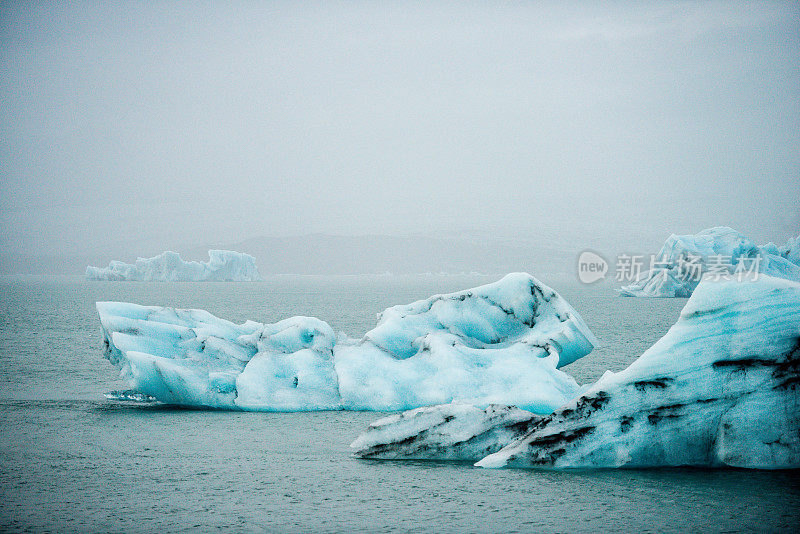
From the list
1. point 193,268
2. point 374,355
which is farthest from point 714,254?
point 193,268

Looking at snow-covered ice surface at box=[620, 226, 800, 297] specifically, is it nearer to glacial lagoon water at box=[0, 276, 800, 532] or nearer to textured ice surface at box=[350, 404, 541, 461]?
textured ice surface at box=[350, 404, 541, 461]

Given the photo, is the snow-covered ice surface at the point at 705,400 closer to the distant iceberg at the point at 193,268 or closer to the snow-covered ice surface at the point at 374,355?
the snow-covered ice surface at the point at 374,355

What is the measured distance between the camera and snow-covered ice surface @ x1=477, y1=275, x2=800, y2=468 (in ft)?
30.4

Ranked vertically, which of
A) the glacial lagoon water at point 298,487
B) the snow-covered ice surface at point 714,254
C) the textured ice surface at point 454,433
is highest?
the snow-covered ice surface at point 714,254

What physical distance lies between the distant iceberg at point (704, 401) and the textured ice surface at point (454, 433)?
36cm

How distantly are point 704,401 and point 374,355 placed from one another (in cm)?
728

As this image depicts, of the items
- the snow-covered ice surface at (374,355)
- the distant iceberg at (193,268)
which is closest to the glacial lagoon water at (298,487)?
the snow-covered ice surface at (374,355)

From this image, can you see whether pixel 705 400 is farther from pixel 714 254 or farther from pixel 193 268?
pixel 193 268

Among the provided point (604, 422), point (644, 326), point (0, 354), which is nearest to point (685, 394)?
point (604, 422)

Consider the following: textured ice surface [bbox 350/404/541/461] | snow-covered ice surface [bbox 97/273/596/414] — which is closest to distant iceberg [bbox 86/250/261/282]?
snow-covered ice surface [bbox 97/273/596/414]

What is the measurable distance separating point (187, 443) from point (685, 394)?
7.60 meters

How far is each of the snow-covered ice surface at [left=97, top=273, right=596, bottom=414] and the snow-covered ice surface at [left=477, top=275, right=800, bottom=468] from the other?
3.41 meters

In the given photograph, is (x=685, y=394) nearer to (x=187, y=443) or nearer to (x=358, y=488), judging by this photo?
(x=358, y=488)

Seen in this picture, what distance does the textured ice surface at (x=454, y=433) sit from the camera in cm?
1019
